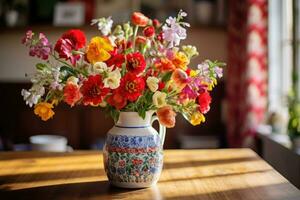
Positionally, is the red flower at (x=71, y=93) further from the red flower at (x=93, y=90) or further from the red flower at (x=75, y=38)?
the red flower at (x=75, y=38)

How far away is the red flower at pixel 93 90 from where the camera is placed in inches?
47.7

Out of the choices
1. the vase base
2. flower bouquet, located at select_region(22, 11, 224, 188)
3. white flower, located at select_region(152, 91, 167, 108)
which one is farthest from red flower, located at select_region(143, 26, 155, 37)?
the vase base

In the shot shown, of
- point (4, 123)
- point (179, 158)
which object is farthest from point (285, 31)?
point (4, 123)

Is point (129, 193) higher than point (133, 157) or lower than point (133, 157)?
lower

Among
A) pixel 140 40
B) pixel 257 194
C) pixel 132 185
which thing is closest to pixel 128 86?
pixel 140 40

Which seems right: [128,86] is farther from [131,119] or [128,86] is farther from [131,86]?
[131,119]

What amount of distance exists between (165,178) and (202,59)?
2350 mm

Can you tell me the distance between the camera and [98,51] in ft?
4.09

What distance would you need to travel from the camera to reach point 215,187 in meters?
1.35

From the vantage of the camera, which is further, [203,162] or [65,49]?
[203,162]

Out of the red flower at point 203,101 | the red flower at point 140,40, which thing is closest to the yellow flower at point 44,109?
the red flower at point 140,40

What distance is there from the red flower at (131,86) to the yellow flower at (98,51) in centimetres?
9

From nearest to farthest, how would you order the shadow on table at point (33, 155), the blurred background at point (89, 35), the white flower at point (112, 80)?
the white flower at point (112, 80) < the shadow on table at point (33, 155) < the blurred background at point (89, 35)

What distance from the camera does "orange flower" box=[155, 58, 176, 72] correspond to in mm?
1285
